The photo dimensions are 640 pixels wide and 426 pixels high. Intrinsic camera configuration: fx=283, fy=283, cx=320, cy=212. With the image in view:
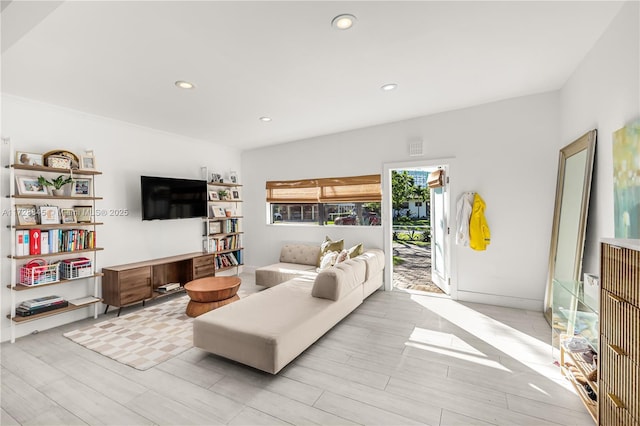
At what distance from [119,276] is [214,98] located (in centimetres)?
253

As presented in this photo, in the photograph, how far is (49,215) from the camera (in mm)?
3195

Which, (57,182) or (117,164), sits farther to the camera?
(117,164)

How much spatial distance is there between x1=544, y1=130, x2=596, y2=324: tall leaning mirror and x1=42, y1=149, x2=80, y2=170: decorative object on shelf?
5407 millimetres

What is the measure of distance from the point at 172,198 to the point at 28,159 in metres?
1.66

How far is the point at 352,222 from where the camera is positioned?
16.6 feet

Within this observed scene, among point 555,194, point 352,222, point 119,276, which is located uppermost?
point 555,194

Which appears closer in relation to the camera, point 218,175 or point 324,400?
point 324,400

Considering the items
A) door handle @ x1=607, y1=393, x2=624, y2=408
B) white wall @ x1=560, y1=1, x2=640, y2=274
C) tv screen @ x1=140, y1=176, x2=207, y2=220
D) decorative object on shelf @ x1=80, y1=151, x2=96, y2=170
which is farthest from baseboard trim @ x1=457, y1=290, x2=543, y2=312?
decorative object on shelf @ x1=80, y1=151, x2=96, y2=170

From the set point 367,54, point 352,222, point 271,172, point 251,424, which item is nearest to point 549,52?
point 367,54

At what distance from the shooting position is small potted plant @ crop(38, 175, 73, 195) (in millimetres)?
3132

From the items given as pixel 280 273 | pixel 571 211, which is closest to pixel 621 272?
pixel 571 211

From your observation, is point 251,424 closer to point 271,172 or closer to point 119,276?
point 119,276

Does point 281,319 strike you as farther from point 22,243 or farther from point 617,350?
point 22,243

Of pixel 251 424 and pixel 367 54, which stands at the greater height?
pixel 367 54
